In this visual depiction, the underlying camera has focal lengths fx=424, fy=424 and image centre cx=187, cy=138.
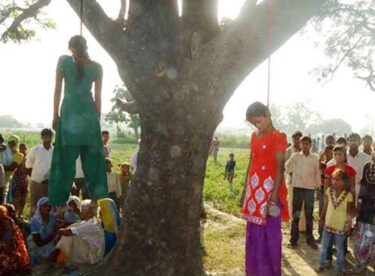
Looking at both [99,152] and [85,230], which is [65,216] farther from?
[99,152]

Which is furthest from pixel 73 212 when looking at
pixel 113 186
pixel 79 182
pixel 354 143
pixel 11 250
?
pixel 354 143

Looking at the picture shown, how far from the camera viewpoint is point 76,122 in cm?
413

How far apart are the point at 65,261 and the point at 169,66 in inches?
114

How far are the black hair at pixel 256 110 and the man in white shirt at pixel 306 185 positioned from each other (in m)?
3.27

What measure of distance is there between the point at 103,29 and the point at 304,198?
15.8 ft

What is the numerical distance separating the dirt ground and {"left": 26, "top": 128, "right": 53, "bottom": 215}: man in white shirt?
114 inches

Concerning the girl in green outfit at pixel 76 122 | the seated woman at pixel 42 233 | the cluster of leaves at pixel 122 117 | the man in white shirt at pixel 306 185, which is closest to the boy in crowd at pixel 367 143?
the man in white shirt at pixel 306 185

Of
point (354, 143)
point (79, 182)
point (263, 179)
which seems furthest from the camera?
point (79, 182)

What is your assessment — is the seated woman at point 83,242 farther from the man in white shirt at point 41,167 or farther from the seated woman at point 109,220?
the man in white shirt at point 41,167

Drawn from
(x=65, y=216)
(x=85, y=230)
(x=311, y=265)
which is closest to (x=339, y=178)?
(x=311, y=265)

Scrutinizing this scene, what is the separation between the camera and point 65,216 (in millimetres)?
5945

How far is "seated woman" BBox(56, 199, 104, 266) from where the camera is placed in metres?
5.33

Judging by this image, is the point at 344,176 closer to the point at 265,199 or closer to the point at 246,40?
the point at 265,199

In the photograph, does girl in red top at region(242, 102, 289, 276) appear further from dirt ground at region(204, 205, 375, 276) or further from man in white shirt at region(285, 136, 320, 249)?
man in white shirt at region(285, 136, 320, 249)
